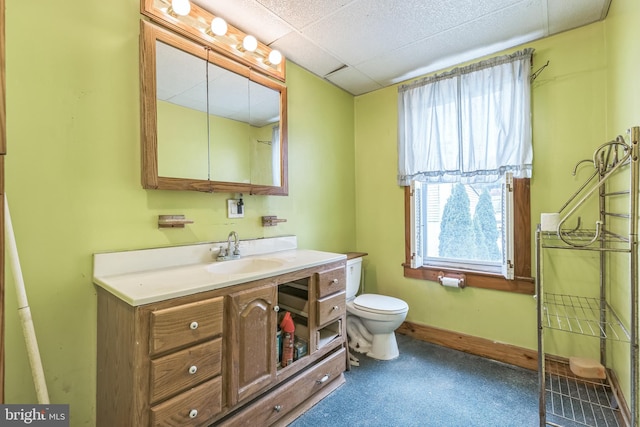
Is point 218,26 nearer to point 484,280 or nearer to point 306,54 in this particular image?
point 306,54

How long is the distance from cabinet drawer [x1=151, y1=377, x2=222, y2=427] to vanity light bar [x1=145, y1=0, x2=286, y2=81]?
181cm

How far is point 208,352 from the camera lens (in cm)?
121

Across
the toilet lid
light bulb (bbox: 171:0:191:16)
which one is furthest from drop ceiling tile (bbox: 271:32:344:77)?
the toilet lid

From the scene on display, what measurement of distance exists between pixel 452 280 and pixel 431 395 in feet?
2.90

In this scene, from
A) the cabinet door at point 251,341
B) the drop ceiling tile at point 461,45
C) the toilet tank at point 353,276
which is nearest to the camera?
the cabinet door at point 251,341

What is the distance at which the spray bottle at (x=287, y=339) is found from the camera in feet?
5.23

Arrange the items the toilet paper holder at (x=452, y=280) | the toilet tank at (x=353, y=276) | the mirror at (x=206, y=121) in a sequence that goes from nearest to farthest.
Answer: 1. the mirror at (x=206, y=121)
2. the toilet paper holder at (x=452, y=280)
3. the toilet tank at (x=353, y=276)

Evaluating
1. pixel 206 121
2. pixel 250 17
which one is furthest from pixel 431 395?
pixel 250 17

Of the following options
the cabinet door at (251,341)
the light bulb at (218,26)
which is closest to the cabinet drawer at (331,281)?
the cabinet door at (251,341)

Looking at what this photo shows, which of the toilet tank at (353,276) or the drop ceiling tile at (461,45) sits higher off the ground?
the drop ceiling tile at (461,45)

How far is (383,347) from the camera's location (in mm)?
2230

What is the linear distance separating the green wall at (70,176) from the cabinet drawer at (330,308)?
36.2 inches

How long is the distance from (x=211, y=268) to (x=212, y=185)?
493 millimetres

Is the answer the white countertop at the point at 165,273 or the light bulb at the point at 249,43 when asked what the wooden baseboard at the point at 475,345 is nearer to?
the white countertop at the point at 165,273
